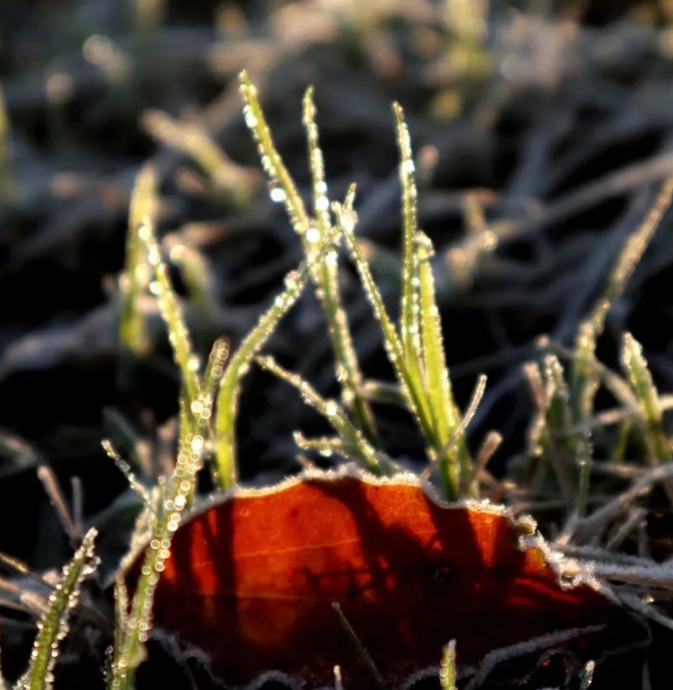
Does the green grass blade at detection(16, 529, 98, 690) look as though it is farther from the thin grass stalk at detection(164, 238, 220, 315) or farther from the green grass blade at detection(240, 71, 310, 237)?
the thin grass stalk at detection(164, 238, 220, 315)

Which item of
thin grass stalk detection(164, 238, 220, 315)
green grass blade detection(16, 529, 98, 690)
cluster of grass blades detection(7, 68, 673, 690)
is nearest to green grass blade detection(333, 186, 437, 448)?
cluster of grass blades detection(7, 68, 673, 690)

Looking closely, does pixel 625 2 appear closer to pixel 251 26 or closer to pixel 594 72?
pixel 594 72

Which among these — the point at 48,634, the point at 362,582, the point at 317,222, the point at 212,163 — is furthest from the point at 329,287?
the point at 212,163

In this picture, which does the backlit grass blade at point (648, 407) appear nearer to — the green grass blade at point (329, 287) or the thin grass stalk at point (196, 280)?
the green grass blade at point (329, 287)

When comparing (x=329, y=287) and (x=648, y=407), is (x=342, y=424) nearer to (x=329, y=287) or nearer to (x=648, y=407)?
(x=329, y=287)

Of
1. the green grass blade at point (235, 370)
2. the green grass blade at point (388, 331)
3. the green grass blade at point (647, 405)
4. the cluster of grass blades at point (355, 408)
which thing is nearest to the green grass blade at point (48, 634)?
the cluster of grass blades at point (355, 408)

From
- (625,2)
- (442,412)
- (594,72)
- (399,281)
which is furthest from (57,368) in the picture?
(625,2)
